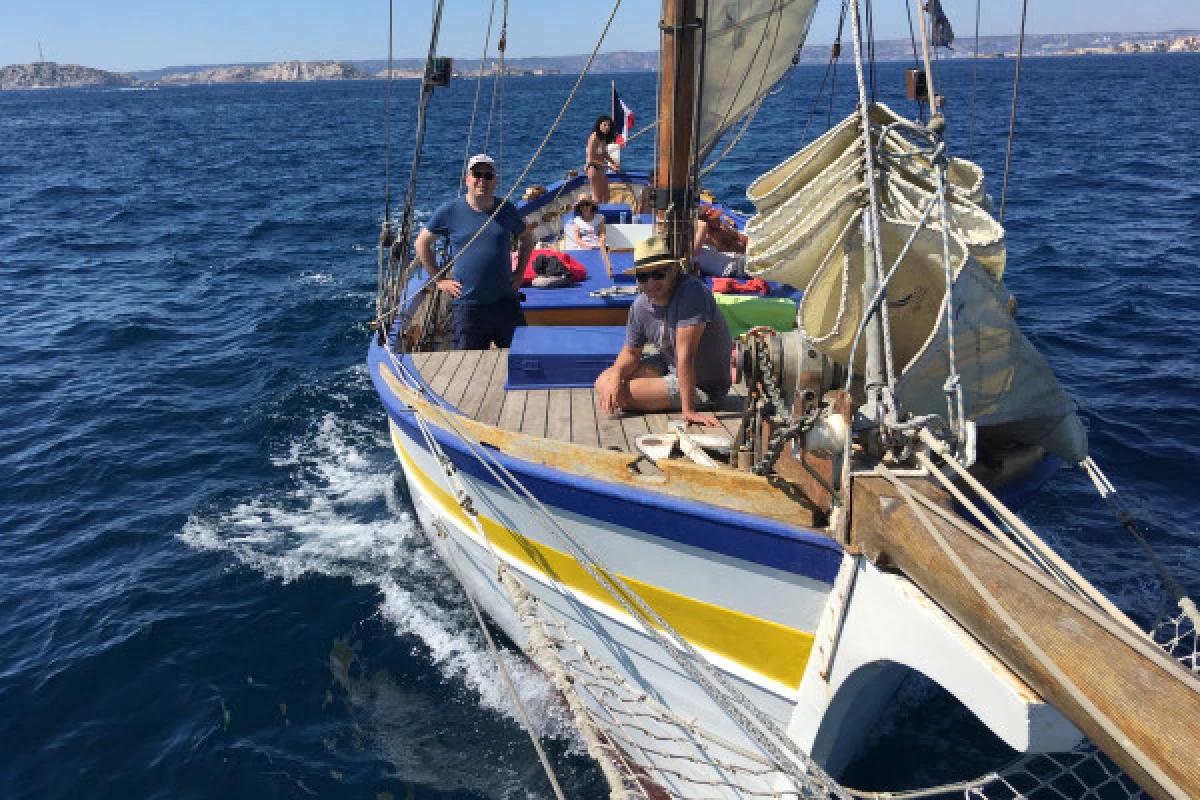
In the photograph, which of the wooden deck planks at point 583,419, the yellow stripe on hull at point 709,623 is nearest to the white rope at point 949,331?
the yellow stripe on hull at point 709,623

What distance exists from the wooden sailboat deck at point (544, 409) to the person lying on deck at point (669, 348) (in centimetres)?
13

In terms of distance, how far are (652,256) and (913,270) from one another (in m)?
1.57

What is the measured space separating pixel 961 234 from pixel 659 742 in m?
3.70

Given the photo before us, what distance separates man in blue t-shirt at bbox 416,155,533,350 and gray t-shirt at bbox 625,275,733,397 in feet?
7.07

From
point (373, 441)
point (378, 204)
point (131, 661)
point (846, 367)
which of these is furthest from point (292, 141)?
point (846, 367)

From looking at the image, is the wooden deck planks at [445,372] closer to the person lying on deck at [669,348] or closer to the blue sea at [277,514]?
the person lying on deck at [669,348]

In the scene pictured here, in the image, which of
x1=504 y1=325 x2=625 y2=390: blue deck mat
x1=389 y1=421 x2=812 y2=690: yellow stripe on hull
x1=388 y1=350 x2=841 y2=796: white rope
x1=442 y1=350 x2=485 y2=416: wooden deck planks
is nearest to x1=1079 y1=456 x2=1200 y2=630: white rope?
x1=389 y1=421 x2=812 y2=690: yellow stripe on hull

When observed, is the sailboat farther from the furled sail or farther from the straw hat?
the straw hat

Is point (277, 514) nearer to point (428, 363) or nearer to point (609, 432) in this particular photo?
point (428, 363)

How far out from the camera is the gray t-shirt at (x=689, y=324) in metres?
5.36

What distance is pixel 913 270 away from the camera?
4340mm

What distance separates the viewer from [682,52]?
6.43m

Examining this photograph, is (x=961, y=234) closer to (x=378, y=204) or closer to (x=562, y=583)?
(x=562, y=583)

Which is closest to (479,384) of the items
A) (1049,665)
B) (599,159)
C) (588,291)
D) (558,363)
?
(558,363)
